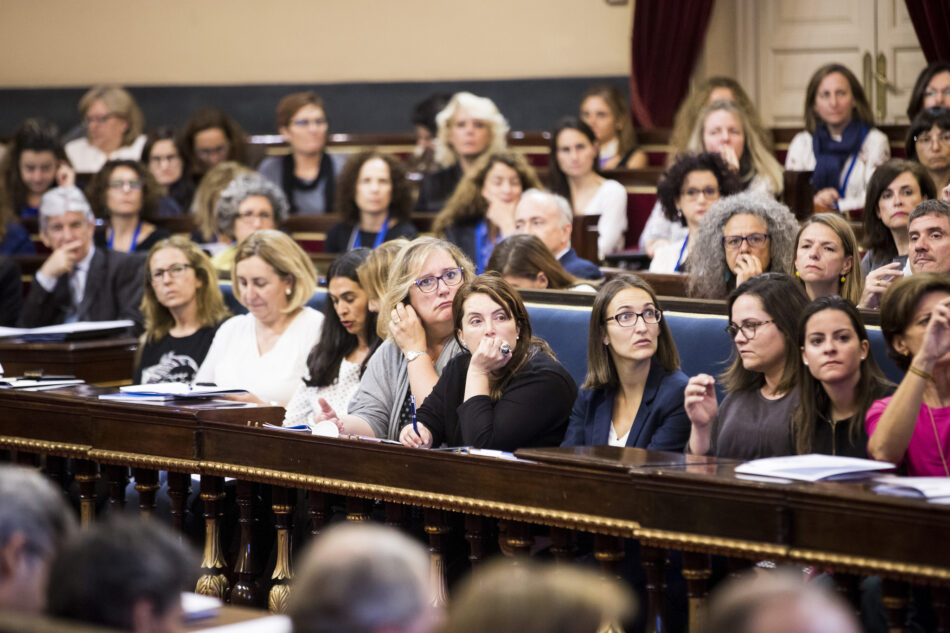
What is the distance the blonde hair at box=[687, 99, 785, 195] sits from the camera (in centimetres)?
548

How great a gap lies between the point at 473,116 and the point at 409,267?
110 inches

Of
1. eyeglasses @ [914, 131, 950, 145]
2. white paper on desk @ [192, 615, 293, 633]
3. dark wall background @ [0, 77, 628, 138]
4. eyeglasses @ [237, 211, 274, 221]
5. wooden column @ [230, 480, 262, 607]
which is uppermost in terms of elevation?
dark wall background @ [0, 77, 628, 138]

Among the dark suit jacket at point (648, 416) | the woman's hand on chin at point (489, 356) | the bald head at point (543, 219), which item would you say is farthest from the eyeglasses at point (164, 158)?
the dark suit jacket at point (648, 416)

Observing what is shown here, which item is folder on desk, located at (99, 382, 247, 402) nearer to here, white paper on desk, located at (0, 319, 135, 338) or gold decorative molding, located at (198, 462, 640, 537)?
gold decorative molding, located at (198, 462, 640, 537)

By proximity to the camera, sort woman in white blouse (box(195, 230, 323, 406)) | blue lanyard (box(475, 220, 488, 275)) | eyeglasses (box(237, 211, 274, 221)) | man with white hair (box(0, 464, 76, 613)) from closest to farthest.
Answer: man with white hair (box(0, 464, 76, 613)) < woman in white blouse (box(195, 230, 323, 406)) < blue lanyard (box(475, 220, 488, 275)) < eyeglasses (box(237, 211, 274, 221))

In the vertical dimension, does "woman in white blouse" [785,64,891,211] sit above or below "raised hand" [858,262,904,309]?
above

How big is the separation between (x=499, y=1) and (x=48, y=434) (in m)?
5.54

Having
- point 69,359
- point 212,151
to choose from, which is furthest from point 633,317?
point 212,151

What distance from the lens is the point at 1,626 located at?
1458 millimetres

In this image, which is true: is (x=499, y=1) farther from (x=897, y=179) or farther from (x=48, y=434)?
(x=48, y=434)

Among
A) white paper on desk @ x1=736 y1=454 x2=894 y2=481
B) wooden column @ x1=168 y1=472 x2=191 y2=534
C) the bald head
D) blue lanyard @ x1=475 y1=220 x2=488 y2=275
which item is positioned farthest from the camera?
blue lanyard @ x1=475 y1=220 x2=488 y2=275

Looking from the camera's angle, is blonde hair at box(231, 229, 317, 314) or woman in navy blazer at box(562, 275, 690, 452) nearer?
woman in navy blazer at box(562, 275, 690, 452)

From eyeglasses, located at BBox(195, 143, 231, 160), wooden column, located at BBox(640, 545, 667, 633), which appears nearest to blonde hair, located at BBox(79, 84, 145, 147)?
eyeglasses, located at BBox(195, 143, 231, 160)

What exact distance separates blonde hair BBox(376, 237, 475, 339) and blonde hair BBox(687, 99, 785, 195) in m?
2.14
